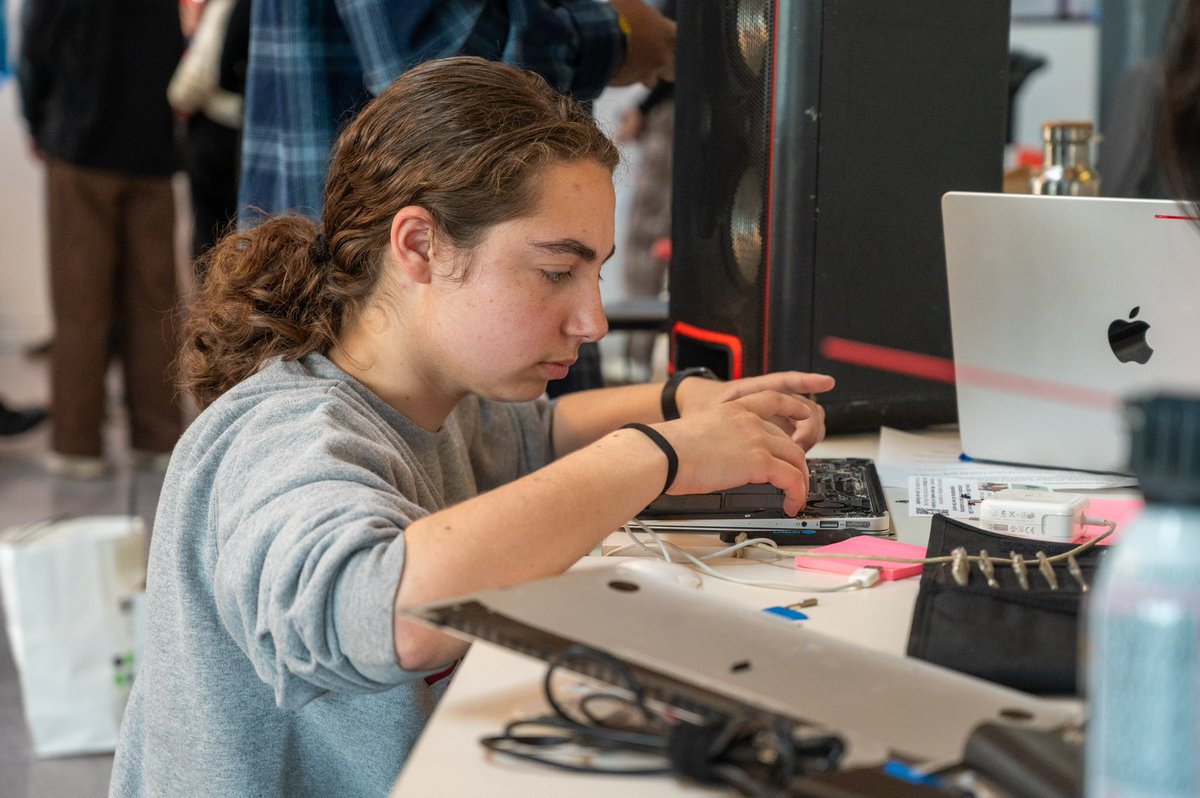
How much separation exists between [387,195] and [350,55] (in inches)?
25.3

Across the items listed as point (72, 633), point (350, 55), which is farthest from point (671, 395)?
point (72, 633)

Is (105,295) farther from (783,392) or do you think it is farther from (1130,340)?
(1130,340)

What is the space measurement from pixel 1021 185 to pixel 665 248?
109 cm

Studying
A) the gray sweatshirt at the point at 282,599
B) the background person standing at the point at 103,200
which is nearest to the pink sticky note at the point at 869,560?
the gray sweatshirt at the point at 282,599

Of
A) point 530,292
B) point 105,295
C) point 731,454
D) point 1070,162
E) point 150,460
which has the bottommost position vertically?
point 150,460

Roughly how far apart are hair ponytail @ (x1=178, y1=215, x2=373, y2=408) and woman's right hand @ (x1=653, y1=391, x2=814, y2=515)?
311 mm

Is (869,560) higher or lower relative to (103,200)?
lower

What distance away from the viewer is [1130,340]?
4.08 ft

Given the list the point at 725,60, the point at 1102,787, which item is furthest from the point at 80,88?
the point at 1102,787

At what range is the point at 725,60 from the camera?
1436mm

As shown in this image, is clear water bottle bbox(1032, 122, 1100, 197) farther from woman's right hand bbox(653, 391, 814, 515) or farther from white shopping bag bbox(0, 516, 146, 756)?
white shopping bag bbox(0, 516, 146, 756)

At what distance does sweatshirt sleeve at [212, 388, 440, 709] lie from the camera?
765 millimetres

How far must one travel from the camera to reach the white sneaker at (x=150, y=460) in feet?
12.1

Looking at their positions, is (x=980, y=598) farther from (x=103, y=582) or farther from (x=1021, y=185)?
(x=103, y=582)
